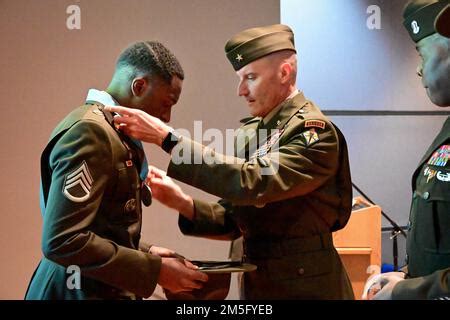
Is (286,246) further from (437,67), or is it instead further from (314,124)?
(437,67)

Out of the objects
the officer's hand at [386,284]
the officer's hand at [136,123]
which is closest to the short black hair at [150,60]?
the officer's hand at [136,123]

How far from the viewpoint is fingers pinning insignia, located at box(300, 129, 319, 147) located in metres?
1.76

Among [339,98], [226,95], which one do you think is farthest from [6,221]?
[339,98]

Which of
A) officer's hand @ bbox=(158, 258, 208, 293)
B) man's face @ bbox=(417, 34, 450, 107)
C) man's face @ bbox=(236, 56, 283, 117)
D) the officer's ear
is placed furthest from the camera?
man's face @ bbox=(236, 56, 283, 117)

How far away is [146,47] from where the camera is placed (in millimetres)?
1644

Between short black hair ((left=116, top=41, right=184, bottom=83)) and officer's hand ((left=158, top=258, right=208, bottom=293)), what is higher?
short black hair ((left=116, top=41, right=184, bottom=83))

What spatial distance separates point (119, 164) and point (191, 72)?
1.68 meters

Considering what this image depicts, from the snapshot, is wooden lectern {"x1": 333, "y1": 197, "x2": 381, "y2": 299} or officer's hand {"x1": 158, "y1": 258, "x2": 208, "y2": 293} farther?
wooden lectern {"x1": 333, "y1": 197, "x2": 381, "y2": 299}

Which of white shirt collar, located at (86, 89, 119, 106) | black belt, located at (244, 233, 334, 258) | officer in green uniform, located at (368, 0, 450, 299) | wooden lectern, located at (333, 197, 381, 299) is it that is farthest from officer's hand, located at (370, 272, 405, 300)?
wooden lectern, located at (333, 197, 381, 299)

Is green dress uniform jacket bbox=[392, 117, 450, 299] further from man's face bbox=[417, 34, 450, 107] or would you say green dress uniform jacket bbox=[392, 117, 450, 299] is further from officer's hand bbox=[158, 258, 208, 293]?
officer's hand bbox=[158, 258, 208, 293]

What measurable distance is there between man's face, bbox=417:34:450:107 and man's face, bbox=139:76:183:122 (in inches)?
25.9

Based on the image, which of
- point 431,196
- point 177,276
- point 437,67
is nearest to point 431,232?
point 431,196

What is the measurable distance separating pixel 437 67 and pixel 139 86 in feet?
2.49

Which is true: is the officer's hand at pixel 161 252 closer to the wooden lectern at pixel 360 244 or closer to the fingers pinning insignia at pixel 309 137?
the fingers pinning insignia at pixel 309 137
